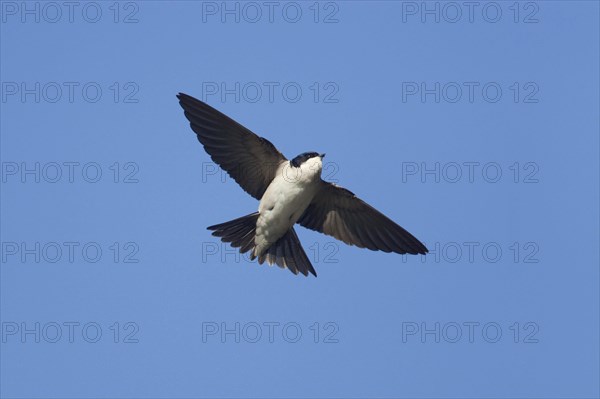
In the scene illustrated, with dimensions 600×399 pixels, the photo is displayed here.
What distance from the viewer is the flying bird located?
35.1 ft

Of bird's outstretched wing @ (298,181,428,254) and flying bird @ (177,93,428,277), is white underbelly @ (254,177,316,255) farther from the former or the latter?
bird's outstretched wing @ (298,181,428,254)

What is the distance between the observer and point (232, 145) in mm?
11008

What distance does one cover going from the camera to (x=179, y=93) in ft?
36.1

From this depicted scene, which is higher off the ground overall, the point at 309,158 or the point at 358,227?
the point at 309,158

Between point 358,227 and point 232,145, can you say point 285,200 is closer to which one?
point 232,145

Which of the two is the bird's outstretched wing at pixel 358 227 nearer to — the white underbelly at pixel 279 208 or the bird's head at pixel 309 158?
the white underbelly at pixel 279 208

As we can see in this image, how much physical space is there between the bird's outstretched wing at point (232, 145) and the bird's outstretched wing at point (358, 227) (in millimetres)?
631

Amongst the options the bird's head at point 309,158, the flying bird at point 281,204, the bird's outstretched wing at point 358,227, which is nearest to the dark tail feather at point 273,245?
the flying bird at point 281,204

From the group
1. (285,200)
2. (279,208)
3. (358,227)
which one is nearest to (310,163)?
(285,200)

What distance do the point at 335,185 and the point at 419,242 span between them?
111cm

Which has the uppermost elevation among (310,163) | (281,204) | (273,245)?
(310,163)

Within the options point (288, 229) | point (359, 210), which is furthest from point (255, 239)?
point (359, 210)

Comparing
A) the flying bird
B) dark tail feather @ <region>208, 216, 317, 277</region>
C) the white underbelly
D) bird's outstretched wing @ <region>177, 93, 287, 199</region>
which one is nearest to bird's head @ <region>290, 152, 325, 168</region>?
the flying bird

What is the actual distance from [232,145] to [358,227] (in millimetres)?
1572
